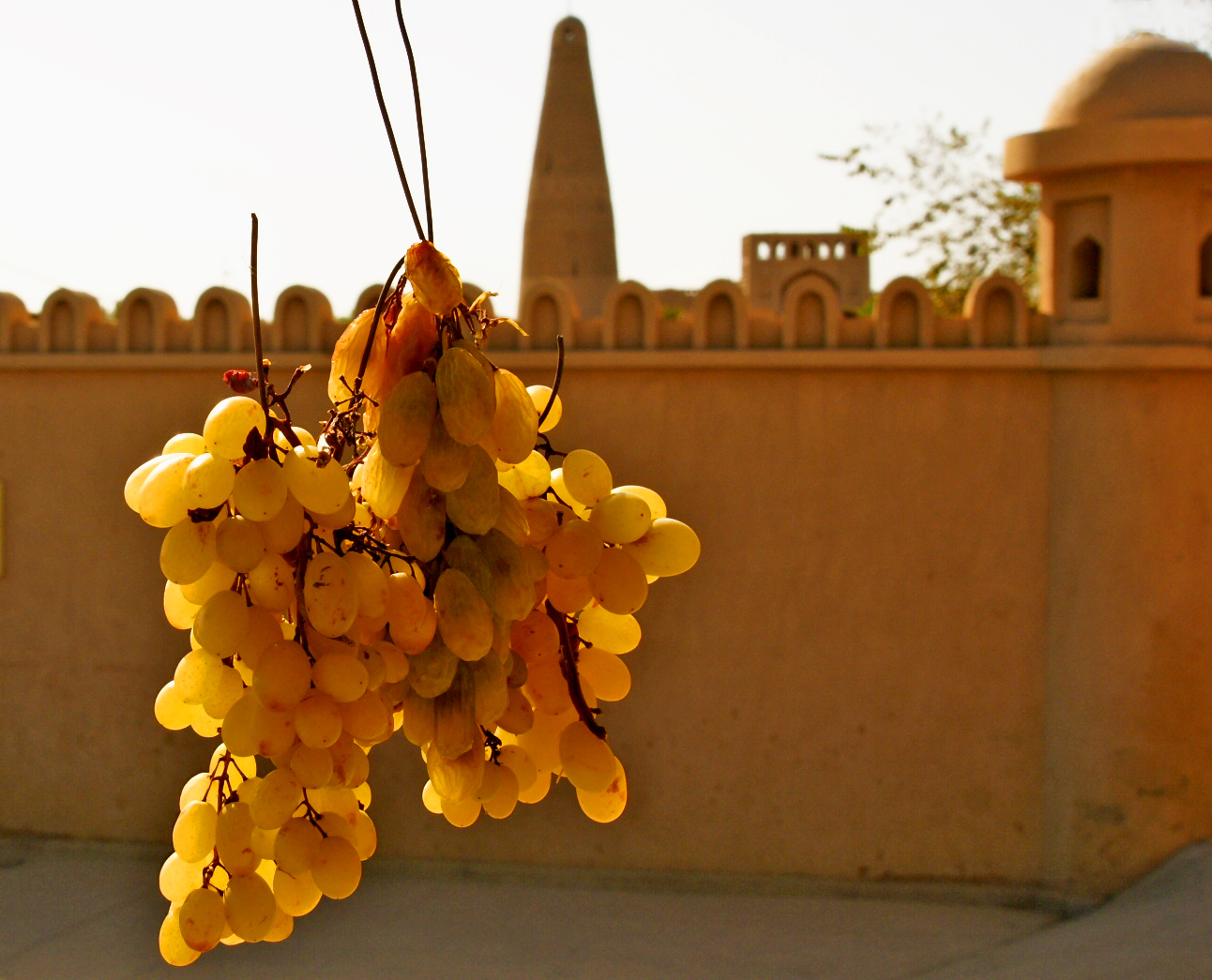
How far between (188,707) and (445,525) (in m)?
0.25

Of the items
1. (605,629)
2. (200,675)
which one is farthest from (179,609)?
(605,629)

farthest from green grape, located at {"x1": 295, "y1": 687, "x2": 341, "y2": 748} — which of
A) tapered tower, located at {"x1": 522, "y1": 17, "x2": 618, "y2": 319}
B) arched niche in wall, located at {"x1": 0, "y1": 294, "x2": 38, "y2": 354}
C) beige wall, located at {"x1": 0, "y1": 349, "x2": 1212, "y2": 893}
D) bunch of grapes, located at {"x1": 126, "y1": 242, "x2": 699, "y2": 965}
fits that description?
tapered tower, located at {"x1": 522, "y1": 17, "x2": 618, "y2": 319}

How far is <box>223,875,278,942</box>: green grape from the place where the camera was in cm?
71

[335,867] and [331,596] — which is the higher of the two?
[331,596]

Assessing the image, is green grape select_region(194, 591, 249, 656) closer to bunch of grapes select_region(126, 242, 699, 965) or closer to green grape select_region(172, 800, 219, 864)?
bunch of grapes select_region(126, 242, 699, 965)

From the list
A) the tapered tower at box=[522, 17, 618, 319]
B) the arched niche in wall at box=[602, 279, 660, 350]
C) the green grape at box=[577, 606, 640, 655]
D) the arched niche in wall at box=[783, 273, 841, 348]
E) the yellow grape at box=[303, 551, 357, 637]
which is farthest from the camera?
the tapered tower at box=[522, 17, 618, 319]

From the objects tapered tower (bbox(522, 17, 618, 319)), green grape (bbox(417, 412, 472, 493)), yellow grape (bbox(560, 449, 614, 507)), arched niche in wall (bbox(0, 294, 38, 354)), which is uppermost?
tapered tower (bbox(522, 17, 618, 319))

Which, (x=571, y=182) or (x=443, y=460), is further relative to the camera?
(x=571, y=182)

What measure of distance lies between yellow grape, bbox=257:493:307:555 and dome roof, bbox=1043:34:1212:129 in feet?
13.5

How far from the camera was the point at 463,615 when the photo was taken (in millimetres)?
638

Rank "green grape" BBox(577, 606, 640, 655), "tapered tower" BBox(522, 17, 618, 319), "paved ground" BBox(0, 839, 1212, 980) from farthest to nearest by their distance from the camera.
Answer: "tapered tower" BBox(522, 17, 618, 319) < "paved ground" BBox(0, 839, 1212, 980) < "green grape" BBox(577, 606, 640, 655)

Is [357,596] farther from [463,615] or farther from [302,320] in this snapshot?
[302,320]

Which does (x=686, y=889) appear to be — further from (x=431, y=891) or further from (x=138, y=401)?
(x=138, y=401)

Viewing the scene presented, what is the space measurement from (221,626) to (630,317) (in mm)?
3994
